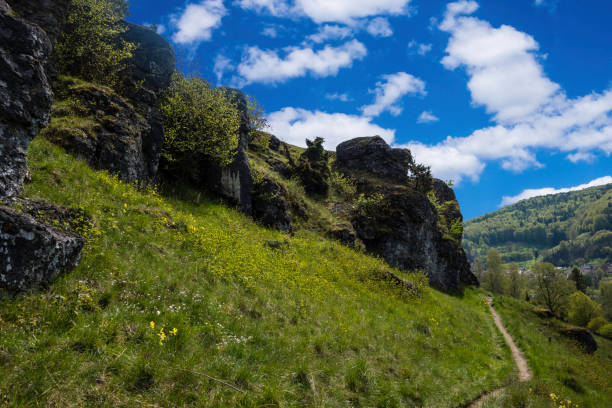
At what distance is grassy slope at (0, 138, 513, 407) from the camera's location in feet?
15.2

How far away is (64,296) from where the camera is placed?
5598mm

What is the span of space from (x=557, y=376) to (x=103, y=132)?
27.6m

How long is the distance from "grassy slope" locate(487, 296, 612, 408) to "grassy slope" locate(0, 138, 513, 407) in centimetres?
137

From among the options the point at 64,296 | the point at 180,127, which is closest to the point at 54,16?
the point at 180,127

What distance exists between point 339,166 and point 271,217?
90.6 feet

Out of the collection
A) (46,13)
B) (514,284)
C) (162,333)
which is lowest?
(162,333)

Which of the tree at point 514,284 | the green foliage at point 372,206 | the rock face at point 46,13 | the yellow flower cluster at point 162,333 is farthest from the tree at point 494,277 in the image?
the rock face at point 46,13

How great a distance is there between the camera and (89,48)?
16.5 metres

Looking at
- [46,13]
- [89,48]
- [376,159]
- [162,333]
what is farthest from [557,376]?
[376,159]

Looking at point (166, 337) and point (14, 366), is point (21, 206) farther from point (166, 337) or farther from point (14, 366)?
point (166, 337)

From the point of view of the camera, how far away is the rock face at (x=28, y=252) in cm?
492

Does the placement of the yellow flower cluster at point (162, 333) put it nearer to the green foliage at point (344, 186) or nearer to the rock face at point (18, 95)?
the rock face at point (18, 95)

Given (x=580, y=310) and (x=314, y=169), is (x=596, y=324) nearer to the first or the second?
(x=580, y=310)

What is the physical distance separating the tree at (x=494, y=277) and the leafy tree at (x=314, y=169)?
240ft
